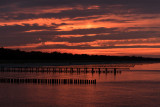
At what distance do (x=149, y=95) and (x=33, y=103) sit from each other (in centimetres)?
1499

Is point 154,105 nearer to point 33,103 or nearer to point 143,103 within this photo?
point 143,103

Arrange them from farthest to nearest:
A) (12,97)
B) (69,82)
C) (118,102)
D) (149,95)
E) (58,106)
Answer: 1. (69,82)
2. (149,95)
3. (12,97)
4. (118,102)
5. (58,106)

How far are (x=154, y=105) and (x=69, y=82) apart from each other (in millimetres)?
23556

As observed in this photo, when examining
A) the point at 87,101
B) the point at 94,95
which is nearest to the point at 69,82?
the point at 94,95

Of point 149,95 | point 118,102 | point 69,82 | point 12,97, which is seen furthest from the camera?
point 69,82

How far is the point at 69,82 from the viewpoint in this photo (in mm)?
51750

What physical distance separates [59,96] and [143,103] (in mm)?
10250

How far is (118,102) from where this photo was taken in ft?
104

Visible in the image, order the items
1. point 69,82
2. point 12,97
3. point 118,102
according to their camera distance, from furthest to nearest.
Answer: point 69,82
point 12,97
point 118,102

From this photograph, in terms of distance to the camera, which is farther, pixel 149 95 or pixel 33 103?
pixel 149 95

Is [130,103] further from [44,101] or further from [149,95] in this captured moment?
[44,101]

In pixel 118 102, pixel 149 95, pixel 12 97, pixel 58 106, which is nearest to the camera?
pixel 58 106

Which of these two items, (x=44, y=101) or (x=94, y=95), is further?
(x=94, y=95)

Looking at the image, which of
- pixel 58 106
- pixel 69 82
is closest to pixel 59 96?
pixel 58 106
